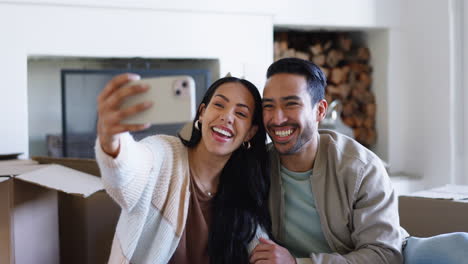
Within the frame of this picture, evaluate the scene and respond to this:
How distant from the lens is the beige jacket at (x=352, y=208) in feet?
4.96

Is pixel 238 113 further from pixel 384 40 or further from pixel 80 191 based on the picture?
pixel 384 40

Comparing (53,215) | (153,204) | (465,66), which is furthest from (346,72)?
(153,204)

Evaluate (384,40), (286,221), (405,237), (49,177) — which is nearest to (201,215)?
(286,221)

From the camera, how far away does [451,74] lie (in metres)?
3.22

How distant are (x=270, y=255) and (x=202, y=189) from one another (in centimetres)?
25

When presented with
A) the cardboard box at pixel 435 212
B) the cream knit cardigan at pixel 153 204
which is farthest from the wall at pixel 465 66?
the cream knit cardigan at pixel 153 204

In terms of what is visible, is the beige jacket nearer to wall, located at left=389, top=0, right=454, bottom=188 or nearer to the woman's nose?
the woman's nose

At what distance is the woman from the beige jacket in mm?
119

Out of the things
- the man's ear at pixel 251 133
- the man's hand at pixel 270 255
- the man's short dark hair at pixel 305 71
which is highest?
the man's short dark hair at pixel 305 71

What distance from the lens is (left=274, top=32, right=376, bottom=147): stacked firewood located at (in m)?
3.62

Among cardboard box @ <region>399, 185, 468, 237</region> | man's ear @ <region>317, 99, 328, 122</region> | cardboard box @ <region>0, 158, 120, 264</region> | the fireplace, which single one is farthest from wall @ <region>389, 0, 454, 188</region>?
cardboard box @ <region>0, 158, 120, 264</region>

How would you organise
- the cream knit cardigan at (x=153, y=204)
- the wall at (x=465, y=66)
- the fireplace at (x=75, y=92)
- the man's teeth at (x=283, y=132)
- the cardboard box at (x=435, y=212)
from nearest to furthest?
the cream knit cardigan at (x=153, y=204) → the man's teeth at (x=283, y=132) → the cardboard box at (x=435, y=212) → the fireplace at (x=75, y=92) → the wall at (x=465, y=66)

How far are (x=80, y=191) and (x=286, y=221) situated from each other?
1.91 feet

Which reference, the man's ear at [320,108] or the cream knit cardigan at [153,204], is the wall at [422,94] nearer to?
the man's ear at [320,108]
